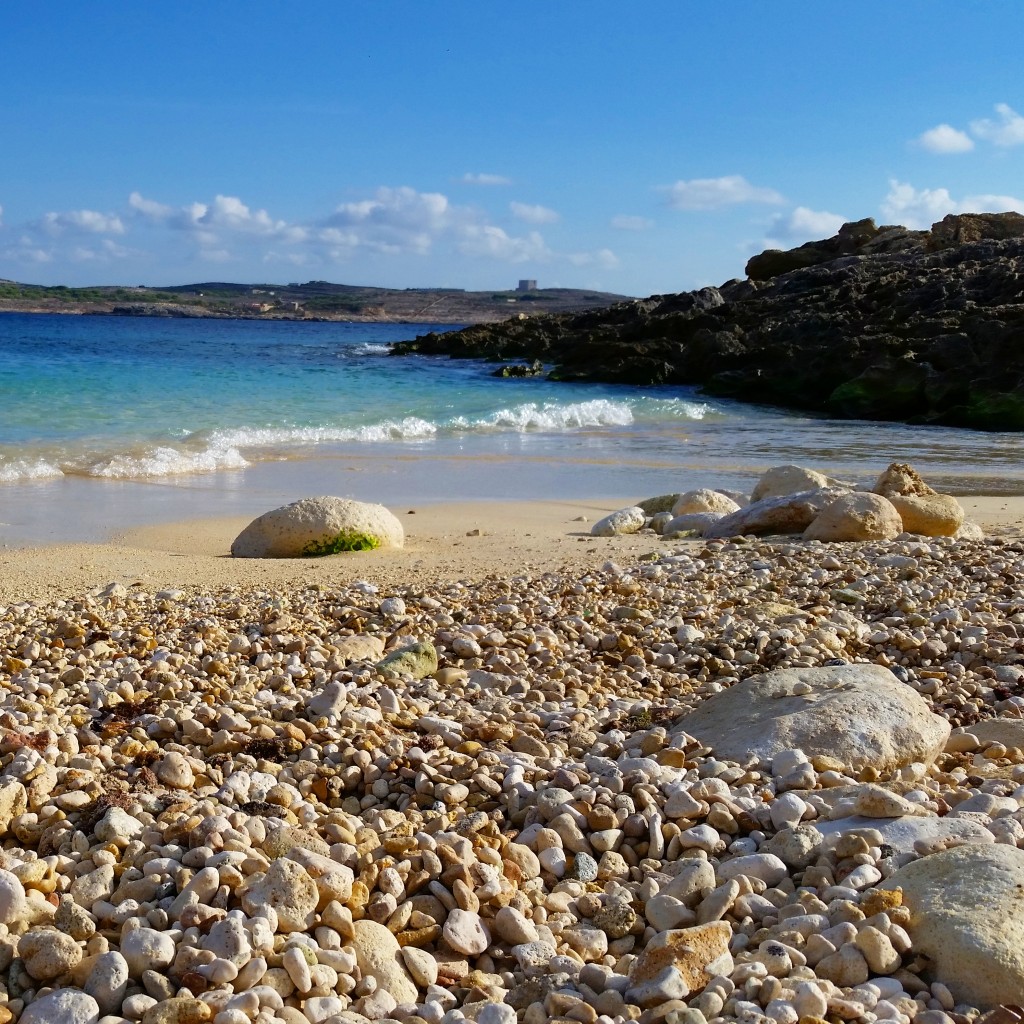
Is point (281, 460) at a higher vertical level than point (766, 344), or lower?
lower

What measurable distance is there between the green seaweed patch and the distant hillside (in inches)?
2938

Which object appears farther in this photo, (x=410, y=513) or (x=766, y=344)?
(x=766, y=344)

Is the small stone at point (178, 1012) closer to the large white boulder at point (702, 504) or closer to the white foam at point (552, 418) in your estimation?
the large white boulder at point (702, 504)

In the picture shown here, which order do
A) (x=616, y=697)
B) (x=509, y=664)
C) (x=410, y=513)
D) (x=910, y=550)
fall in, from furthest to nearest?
(x=410, y=513), (x=910, y=550), (x=509, y=664), (x=616, y=697)

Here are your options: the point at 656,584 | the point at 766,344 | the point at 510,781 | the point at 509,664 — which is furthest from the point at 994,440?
the point at 510,781

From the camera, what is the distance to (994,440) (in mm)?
17750

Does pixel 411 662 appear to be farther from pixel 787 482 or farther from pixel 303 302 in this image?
pixel 303 302

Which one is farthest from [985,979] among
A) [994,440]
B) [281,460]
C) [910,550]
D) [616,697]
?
[994,440]

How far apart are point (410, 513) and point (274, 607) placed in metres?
4.50

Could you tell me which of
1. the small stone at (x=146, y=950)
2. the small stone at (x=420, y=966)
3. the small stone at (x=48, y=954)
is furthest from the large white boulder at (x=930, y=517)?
the small stone at (x=48, y=954)

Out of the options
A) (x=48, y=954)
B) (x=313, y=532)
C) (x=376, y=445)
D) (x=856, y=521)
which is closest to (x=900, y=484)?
(x=856, y=521)

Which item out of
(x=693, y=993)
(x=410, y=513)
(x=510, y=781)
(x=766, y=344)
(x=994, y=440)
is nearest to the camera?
(x=693, y=993)

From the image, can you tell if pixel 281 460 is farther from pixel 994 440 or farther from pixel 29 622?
pixel 994 440

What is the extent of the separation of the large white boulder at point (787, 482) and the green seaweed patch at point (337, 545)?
3.54 m
